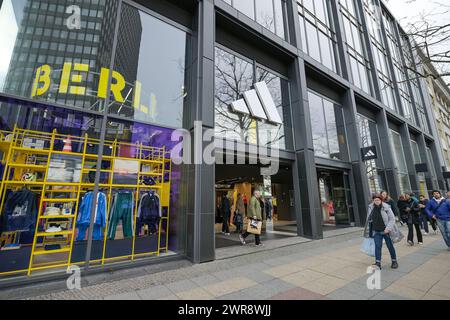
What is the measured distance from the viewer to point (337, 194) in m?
13.5

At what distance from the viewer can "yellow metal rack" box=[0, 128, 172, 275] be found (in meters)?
4.91

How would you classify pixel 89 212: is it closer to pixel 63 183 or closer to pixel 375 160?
pixel 63 183

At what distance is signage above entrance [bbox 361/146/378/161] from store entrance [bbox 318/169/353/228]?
1.55 m

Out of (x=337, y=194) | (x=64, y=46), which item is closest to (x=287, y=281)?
(x=64, y=46)

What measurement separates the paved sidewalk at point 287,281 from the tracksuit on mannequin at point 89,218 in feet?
4.80

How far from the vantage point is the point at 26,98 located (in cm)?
469

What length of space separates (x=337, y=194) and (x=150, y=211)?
12.0 meters

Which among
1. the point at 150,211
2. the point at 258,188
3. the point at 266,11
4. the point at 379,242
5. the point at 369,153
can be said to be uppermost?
the point at 266,11

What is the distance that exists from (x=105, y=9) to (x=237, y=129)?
19.2 feet

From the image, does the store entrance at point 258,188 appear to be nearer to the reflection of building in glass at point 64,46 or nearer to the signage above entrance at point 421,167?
the reflection of building in glass at point 64,46

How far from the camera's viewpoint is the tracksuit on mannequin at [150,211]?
6.10m

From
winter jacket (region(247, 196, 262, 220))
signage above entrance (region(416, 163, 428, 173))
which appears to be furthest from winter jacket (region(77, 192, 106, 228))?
signage above entrance (region(416, 163, 428, 173))

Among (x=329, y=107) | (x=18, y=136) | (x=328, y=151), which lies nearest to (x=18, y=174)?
(x=18, y=136)

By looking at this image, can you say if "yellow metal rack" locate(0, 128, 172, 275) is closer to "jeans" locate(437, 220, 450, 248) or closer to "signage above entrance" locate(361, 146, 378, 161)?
"jeans" locate(437, 220, 450, 248)
